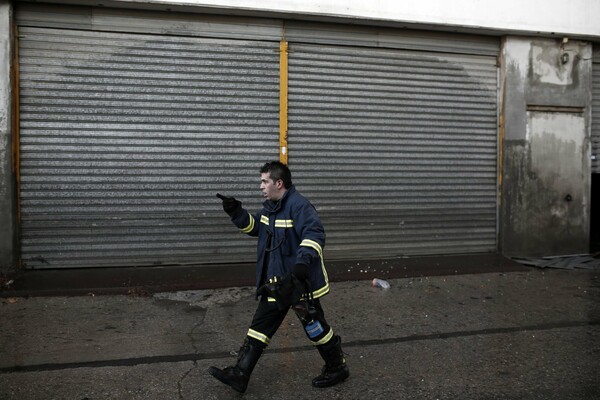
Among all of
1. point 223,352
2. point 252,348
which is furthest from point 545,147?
point 252,348

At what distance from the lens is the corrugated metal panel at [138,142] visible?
278 inches

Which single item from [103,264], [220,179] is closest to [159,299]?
[103,264]

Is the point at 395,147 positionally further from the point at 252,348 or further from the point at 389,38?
the point at 252,348

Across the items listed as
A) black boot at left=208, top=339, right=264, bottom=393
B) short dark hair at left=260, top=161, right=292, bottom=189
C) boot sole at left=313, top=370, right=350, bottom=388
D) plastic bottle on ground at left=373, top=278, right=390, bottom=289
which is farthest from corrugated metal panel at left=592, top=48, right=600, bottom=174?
black boot at left=208, top=339, right=264, bottom=393

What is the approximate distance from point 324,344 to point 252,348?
20.7 inches

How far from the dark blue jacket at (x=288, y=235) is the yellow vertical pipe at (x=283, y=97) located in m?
3.89

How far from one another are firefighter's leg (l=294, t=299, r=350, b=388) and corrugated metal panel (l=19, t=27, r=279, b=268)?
3947mm

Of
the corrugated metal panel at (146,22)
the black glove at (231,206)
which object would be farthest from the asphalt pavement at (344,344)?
the corrugated metal panel at (146,22)

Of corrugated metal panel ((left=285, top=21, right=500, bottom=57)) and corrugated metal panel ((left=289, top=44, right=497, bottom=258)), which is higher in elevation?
corrugated metal panel ((left=285, top=21, right=500, bottom=57))

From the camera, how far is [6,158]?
6.80 metres

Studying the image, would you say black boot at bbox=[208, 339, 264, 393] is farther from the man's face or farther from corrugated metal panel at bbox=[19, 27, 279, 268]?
corrugated metal panel at bbox=[19, 27, 279, 268]

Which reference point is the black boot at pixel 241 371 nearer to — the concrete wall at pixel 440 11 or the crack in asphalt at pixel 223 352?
the crack in asphalt at pixel 223 352

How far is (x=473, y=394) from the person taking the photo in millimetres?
3904

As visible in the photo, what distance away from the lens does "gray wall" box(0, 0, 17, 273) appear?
6746 millimetres
